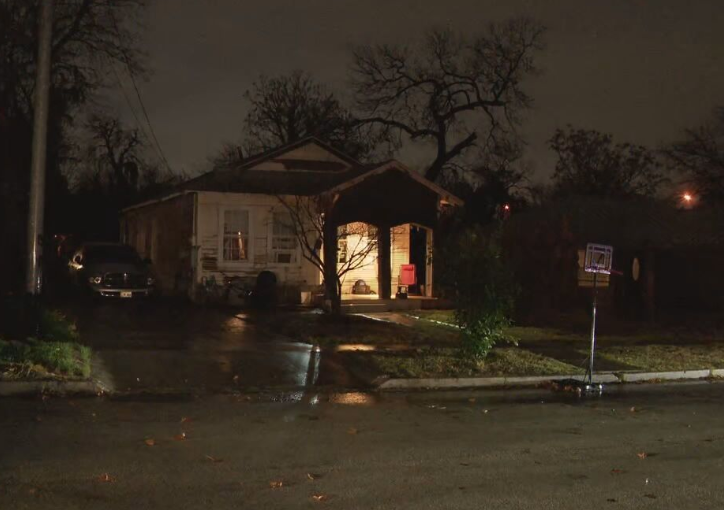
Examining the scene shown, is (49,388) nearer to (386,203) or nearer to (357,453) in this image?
(357,453)

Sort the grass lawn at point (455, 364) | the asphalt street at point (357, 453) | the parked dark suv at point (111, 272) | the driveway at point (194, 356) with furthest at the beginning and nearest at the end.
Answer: the parked dark suv at point (111, 272)
the grass lawn at point (455, 364)
the driveway at point (194, 356)
the asphalt street at point (357, 453)

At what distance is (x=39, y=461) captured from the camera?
762 cm

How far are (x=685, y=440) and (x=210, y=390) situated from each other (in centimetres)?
627

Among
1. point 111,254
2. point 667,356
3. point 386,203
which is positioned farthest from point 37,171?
point 386,203

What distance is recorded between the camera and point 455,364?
1434cm

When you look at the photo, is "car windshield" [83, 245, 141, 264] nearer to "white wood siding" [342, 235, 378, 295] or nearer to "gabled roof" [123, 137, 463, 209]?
"gabled roof" [123, 137, 463, 209]

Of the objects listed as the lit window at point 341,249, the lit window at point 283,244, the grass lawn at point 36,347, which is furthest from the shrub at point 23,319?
the lit window at point 341,249

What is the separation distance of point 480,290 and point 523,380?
1.61m

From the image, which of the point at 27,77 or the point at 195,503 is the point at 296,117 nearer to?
the point at 27,77

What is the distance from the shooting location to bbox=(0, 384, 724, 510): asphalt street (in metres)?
6.80

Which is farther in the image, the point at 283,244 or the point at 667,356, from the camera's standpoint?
the point at 283,244

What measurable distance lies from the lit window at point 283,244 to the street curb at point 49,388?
13.3 metres

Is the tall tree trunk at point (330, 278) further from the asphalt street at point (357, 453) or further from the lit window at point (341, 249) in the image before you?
the asphalt street at point (357, 453)

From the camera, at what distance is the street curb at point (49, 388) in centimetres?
1130
